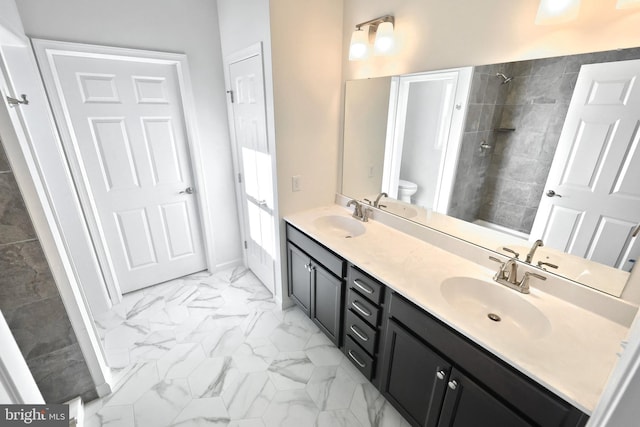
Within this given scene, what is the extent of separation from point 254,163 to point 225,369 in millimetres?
1601

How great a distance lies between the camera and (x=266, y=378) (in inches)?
72.4

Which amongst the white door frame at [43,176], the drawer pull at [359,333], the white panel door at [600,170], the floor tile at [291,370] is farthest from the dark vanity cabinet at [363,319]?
the white door frame at [43,176]

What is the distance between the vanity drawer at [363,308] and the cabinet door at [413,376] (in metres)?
0.10

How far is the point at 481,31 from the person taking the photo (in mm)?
1393

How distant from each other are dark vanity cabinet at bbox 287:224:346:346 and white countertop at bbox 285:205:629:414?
15 centimetres

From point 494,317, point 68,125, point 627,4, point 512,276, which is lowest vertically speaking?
point 494,317

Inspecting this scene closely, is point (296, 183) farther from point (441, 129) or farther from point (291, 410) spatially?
point (291, 410)

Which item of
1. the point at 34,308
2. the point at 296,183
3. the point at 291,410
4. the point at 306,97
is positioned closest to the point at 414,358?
the point at 291,410

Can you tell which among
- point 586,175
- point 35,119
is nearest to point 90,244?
point 35,119

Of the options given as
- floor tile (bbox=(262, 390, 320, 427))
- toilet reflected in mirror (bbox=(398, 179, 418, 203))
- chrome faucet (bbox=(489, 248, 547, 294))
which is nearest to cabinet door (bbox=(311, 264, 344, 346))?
floor tile (bbox=(262, 390, 320, 427))

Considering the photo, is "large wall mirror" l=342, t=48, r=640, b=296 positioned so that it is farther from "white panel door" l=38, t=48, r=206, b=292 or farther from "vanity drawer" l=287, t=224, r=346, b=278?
"white panel door" l=38, t=48, r=206, b=292

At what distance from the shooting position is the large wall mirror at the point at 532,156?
1.10 m

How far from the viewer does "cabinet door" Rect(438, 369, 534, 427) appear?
101 cm

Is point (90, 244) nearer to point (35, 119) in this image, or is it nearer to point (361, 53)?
point (35, 119)
